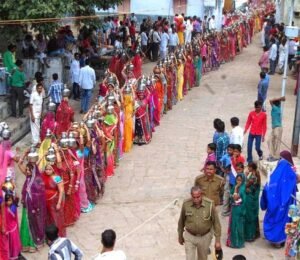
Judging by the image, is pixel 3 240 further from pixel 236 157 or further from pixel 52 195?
pixel 236 157

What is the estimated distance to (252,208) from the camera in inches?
305

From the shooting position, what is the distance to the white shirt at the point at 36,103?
1131cm

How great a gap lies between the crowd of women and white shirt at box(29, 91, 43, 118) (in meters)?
0.45

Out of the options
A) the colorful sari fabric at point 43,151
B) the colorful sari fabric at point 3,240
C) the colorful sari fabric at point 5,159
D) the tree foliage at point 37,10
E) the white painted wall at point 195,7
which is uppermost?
the tree foliage at point 37,10

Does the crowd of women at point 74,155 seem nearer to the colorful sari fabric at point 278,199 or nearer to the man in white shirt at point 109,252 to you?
the man in white shirt at point 109,252

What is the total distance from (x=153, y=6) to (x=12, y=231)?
2279cm

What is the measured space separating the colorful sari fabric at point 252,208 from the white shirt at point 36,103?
5.20 metres

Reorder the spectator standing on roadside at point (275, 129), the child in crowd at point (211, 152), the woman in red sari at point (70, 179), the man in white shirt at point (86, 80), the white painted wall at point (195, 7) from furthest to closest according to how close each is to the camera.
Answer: the white painted wall at point (195, 7) < the man in white shirt at point (86, 80) < the spectator standing on roadside at point (275, 129) < the child in crowd at point (211, 152) < the woman in red sari at point (70, 179)

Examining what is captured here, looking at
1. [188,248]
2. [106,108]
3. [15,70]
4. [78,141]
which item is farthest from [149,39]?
[188,248]

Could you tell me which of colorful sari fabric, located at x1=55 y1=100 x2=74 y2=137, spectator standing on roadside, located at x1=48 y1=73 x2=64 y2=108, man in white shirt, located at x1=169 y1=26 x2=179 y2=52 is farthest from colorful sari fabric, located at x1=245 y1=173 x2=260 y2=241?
man in white shirt, located at x1=169 y1=26 x2=179 y2=52

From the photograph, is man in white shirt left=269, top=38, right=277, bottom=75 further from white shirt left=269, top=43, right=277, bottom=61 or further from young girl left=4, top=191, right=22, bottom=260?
young girl left=4, top=191, right=22, bottom=260

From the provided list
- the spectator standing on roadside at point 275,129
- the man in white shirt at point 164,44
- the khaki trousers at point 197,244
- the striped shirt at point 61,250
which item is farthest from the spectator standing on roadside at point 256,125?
the man in white shirt at point 164,44

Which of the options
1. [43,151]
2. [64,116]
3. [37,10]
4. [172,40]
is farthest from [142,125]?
[172,40]

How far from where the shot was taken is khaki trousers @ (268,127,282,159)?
1085cm
